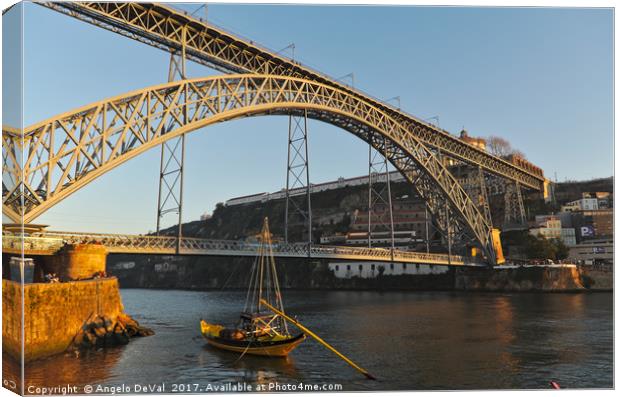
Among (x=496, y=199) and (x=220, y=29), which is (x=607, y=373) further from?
(x=496, y=199)

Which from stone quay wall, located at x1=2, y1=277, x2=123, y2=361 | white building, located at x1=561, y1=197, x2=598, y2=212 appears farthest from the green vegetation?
stone quay wall, located at x1=2, y1=277, x2=123, y2=361

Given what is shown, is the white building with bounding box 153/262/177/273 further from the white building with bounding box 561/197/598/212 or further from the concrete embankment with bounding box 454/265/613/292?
the white building with bounding box 561/197/598/212

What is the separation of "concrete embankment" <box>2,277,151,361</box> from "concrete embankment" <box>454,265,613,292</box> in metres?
43.9

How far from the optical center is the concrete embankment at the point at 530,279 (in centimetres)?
5397

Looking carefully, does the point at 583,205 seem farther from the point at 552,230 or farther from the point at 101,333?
the point at 101,333

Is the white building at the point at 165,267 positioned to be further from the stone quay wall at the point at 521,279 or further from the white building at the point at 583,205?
the white building at the point at 583,205

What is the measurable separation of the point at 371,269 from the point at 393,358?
53.9m

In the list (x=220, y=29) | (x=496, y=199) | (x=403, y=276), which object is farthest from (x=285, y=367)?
(x=496, y=199)

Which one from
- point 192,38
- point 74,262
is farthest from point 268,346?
point 192,38

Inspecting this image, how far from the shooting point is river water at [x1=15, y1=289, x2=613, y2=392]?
17.5m

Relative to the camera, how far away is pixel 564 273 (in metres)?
56.8

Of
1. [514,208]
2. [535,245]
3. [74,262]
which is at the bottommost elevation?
[535,245]

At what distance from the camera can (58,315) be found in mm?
19047

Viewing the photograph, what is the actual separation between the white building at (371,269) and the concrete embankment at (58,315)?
5112 cm
